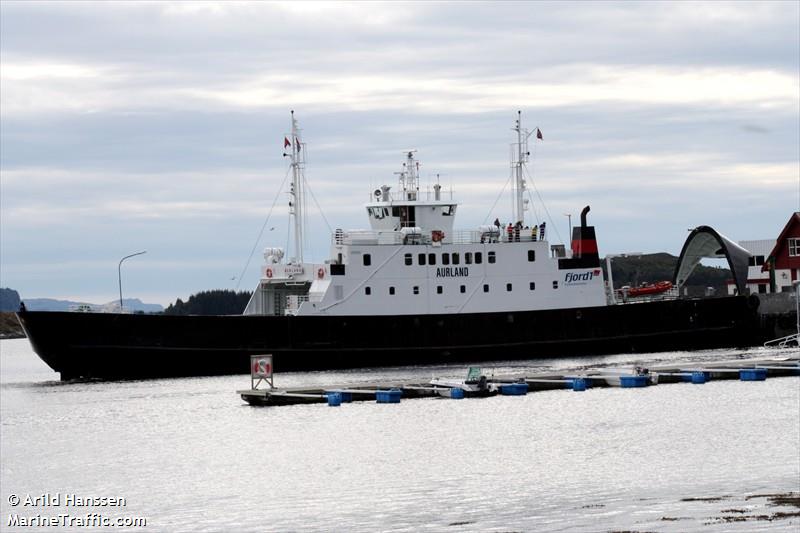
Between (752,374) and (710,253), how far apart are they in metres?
36.6

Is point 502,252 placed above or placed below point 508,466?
above

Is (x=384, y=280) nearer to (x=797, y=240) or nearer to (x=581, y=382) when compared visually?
(x=581, y=382)

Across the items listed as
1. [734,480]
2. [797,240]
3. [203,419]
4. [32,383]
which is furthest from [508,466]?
[797,240]

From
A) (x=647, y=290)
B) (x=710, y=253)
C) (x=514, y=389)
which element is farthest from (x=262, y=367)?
(x=710, y=253)

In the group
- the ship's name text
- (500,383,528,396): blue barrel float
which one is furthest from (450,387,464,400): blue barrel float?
the ship's name text

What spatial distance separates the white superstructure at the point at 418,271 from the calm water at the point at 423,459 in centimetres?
772

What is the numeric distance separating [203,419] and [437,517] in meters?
14.8

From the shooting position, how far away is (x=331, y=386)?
39.1 m

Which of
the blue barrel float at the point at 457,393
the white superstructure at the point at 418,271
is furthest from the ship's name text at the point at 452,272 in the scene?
the blue barrel float at the point at 457,393

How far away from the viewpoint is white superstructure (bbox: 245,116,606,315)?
4734 centimetres

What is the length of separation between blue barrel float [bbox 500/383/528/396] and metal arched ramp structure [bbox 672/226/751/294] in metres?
33.4

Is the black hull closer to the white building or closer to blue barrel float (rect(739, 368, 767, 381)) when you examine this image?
blue barrel float (rect(739, 368, 767, 381))

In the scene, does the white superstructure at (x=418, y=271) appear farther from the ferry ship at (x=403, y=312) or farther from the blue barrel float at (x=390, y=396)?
the blue barrel float at (x=390, y=396)

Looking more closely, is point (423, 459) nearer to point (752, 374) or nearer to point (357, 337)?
point (752, 374)
